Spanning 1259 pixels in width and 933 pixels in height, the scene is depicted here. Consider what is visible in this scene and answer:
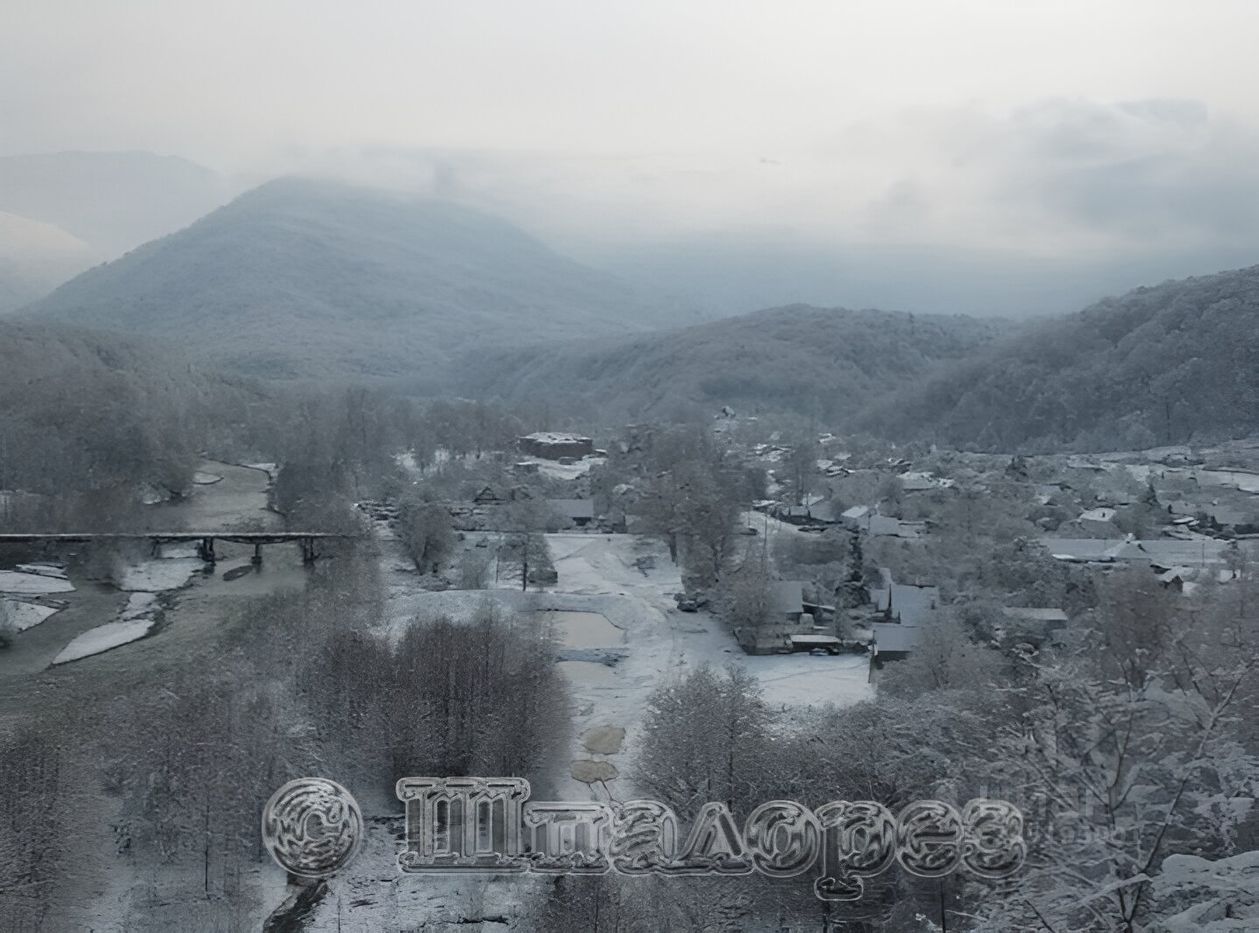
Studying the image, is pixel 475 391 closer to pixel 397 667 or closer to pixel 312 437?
pixel 312 437

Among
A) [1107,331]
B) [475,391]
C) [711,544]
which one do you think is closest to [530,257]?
[475,391]

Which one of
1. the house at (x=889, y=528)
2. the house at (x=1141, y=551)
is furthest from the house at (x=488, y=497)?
the house at (x=1141, y=551)

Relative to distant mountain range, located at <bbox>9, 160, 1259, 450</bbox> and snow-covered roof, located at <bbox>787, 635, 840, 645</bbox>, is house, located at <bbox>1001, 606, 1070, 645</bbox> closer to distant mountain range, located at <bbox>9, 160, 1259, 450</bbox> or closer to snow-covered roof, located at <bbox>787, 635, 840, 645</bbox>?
snow-covered roof, located at <bbox>787, 635, 840, 645</bbox>

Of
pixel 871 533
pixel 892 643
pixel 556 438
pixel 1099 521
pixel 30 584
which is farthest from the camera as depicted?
pixel 556 438

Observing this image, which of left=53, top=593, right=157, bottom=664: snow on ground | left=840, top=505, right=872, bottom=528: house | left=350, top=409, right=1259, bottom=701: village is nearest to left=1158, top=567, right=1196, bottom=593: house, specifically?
left=350, top=409, right=1259, bottom=701: village

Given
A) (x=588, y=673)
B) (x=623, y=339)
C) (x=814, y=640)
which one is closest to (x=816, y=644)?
(x=814, y=640)

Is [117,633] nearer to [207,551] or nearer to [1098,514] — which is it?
[207,551]
